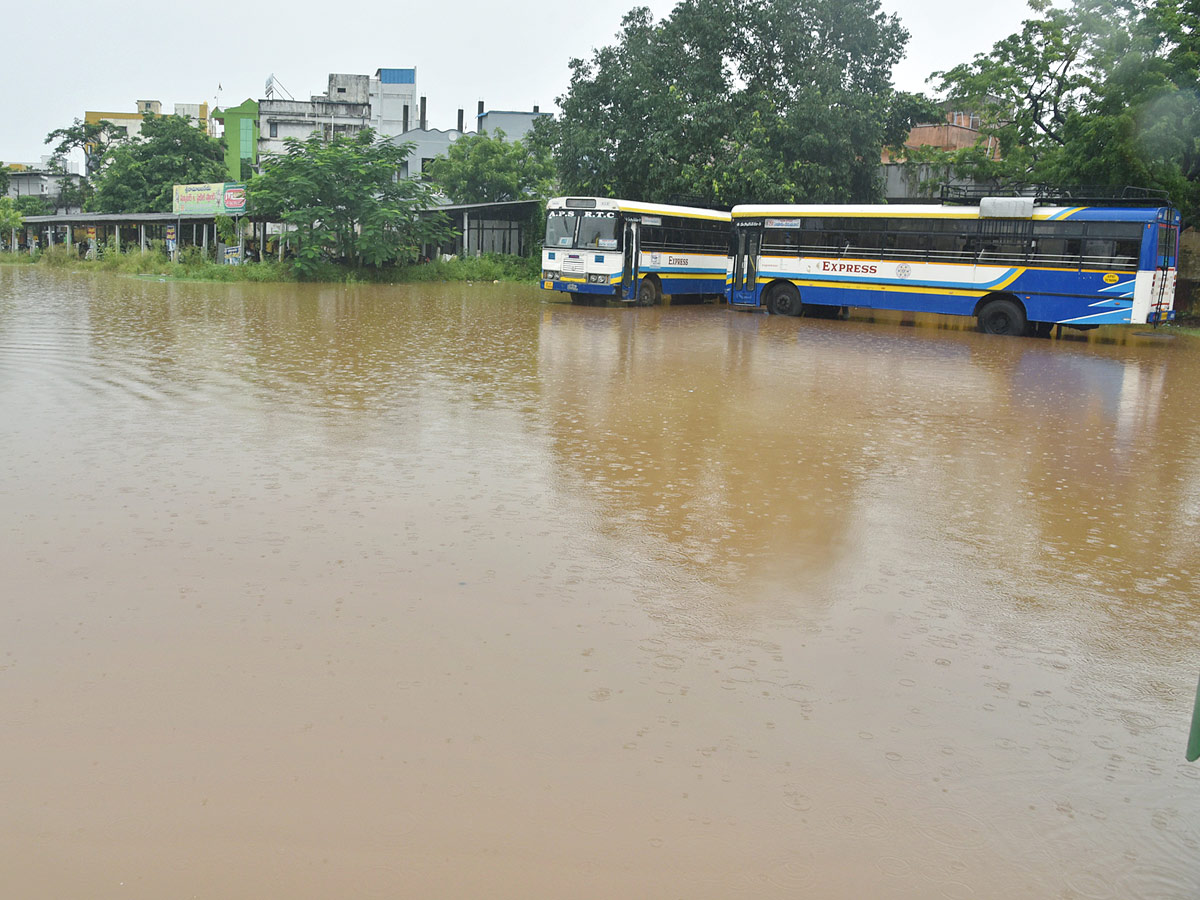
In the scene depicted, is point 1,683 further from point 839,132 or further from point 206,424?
point 839,132

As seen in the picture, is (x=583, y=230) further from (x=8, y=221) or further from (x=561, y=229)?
(x=8, y=221)

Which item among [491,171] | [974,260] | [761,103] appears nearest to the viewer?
[974,260]

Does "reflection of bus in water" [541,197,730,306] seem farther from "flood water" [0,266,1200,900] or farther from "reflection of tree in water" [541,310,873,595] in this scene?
"flood water" [0,266,1200,900]

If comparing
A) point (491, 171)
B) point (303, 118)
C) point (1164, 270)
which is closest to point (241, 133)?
point (303, 118)

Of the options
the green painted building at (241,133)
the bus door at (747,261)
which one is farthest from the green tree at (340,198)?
the green painted building at (241,133)

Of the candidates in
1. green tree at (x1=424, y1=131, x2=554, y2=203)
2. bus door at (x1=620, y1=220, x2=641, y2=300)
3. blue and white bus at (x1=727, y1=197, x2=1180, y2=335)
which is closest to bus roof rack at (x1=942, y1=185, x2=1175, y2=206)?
blue and white bus at (x1=727, y1=197, x2=1180, y2=335)

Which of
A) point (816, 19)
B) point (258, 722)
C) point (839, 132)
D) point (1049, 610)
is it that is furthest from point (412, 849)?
point (816, 19)

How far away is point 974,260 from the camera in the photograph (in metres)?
23.4

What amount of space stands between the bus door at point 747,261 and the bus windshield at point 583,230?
342 cm

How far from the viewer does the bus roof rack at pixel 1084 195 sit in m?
21.6

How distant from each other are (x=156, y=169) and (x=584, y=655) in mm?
57328

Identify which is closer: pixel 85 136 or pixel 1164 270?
pixel 1164 270

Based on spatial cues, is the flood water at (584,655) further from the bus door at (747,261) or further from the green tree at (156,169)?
the green tree at (156,169)

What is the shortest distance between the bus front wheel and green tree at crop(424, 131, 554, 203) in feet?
81.8
